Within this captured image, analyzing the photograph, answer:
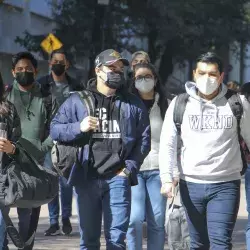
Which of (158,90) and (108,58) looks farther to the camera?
(158,90)

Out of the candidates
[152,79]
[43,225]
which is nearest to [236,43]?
[43,225]

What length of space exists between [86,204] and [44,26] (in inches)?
1287

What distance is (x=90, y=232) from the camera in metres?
6.98

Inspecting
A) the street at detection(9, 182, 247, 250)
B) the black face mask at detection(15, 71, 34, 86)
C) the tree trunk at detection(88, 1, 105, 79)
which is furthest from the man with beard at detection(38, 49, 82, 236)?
the tree trunk at detection(88, 1, 105, 79)

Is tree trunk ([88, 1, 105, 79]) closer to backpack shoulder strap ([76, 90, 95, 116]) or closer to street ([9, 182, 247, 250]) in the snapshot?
street ([9, 182, 247, 250])

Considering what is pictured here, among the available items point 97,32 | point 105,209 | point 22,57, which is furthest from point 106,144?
point 97,32

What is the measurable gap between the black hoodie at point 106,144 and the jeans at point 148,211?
4.01 ft

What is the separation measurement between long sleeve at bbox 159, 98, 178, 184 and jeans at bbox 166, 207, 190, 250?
0.42m

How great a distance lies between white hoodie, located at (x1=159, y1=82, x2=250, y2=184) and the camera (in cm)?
696

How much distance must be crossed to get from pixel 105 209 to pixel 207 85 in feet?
3.83

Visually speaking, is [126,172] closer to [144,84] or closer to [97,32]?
[144,84]

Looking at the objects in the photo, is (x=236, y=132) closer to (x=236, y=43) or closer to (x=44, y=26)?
(x=236, y=43)

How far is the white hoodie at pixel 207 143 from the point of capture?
274 inches

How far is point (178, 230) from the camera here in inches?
294
